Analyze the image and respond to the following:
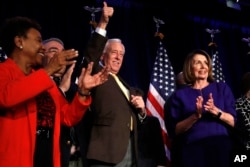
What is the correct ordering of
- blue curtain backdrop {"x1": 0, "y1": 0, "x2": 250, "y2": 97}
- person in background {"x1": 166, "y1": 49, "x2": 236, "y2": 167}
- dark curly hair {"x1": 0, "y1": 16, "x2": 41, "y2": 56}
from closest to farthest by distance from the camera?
dark curly hair {"x1": 0, "y1": 16, "x2": 41, "y2": 56} → person in background {"x1": 166, "y1": 49, "x2": 236, "y2": 167} → blue curtain backdrop {"x1": 0, "y1": 0, "x2": 250, "y2": 97}

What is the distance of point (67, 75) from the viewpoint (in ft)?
8.14

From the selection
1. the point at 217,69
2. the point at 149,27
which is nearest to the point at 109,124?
the point at 149,27

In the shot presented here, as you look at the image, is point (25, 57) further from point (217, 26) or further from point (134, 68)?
point (217, 26)

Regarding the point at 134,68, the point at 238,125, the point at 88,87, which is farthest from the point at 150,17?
the point at 88,87

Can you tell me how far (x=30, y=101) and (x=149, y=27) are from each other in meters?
3.21

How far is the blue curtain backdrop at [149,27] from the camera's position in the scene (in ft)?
13.5

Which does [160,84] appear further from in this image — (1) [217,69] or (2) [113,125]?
(2) [113,125]

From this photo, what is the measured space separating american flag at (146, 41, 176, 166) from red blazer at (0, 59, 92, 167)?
2406mm

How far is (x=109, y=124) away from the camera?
2357mm

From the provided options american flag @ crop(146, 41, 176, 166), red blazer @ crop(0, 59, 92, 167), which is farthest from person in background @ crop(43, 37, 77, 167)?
american flag @ crop(146, 41, 176, 166)

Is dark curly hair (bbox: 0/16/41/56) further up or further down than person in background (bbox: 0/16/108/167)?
further up

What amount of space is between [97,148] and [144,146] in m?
0.40

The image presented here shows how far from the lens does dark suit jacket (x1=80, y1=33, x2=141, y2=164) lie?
2.31 meters

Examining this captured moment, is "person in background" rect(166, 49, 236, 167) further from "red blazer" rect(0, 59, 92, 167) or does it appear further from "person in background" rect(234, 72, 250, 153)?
"red blazer" rect(0, 59, 92, 167)
